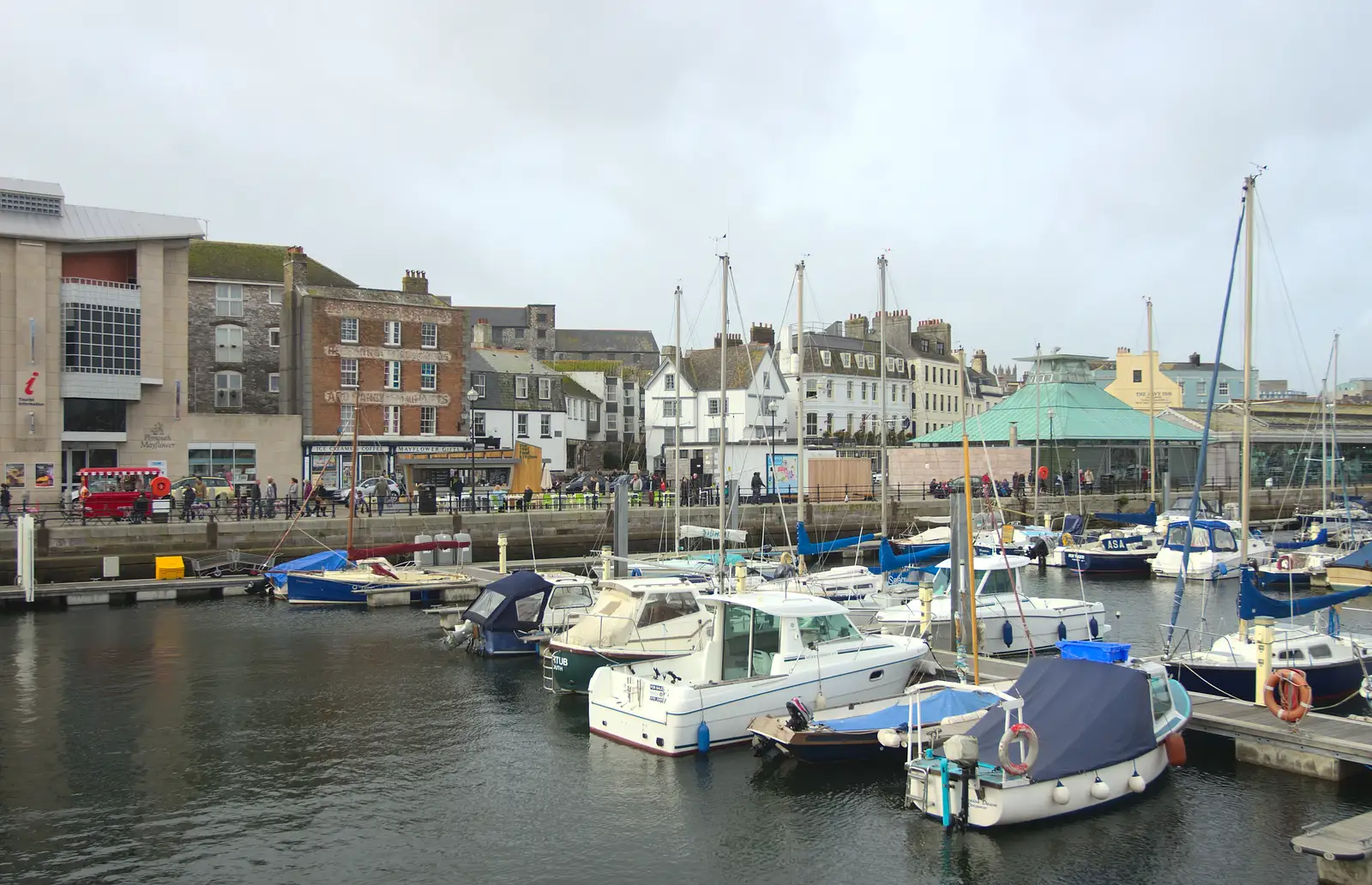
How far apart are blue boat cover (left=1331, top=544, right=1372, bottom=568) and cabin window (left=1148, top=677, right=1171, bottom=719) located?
27.4m

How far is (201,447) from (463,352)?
15.9 m

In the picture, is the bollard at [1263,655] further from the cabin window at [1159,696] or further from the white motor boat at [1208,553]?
the white motor boat at [1208,553]

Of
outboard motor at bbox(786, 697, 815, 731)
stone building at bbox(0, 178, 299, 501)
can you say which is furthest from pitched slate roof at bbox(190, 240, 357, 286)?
outboard motor at bbox(786, 697, 815, 731)

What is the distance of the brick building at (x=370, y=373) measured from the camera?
5856cm

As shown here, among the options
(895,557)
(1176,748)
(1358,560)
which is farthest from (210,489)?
(1358,560)

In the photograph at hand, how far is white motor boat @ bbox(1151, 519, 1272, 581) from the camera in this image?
139 ft

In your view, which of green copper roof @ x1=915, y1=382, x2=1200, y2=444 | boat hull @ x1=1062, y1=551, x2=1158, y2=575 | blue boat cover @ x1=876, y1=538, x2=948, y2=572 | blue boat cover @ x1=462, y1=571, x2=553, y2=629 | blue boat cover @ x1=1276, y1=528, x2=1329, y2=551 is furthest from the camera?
green copper roof @ x1=915, y1=382, x2=1200, y2=444

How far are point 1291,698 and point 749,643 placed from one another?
9.19 metres

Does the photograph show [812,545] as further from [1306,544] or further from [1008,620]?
[1306,544]

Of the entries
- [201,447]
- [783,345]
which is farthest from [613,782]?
[783,345]

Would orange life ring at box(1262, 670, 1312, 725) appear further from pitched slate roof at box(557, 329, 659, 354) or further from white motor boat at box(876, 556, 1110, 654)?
pitched slate roof at box(557, 329, 659, 354)

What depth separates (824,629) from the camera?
21062 mm

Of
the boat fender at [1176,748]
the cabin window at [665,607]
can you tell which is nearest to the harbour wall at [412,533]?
the cabin window at [665,607]

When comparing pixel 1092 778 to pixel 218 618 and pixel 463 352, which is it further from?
pixel 463 352
